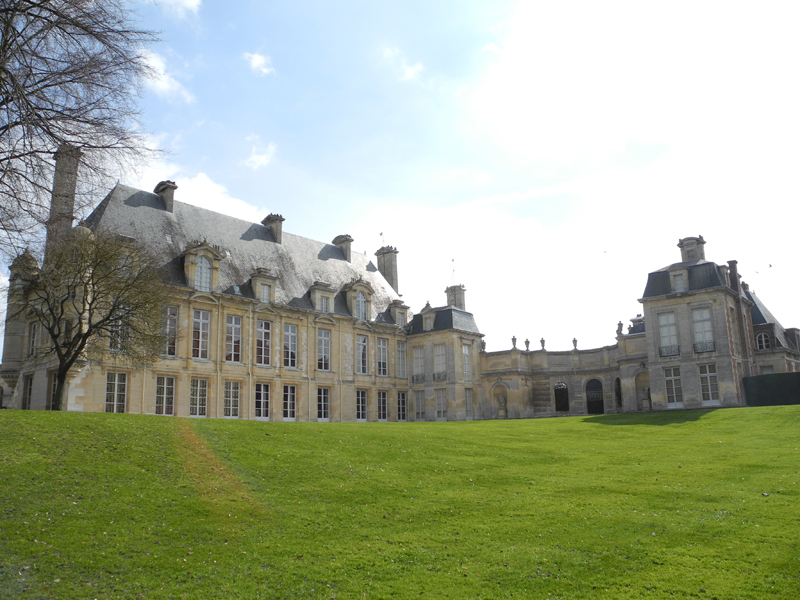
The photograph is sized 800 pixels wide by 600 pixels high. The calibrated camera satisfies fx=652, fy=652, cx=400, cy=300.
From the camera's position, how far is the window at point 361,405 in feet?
113

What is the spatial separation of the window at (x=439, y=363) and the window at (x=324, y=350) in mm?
6624

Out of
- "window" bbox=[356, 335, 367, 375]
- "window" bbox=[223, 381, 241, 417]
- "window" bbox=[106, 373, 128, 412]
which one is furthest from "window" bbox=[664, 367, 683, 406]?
"window" bbox=[106, 373, 128, 412]

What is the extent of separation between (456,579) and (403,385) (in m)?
28.8

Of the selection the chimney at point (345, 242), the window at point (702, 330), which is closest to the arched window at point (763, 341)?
the window at point (702, 330)

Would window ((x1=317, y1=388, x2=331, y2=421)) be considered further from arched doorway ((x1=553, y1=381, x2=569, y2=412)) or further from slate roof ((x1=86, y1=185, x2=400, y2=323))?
arched doorway ((x1=553, y1=381, x2=569, y2=412))

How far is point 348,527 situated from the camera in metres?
10.3

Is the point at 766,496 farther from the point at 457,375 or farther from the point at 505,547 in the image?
the point at 457,375

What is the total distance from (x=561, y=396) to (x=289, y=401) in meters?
15.9

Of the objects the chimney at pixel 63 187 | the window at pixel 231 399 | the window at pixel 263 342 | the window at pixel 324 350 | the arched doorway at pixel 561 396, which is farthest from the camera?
the arched doorway at pixel 561 396

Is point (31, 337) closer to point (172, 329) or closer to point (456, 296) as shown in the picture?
point (172, 329)

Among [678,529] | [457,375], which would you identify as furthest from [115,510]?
[457,375]

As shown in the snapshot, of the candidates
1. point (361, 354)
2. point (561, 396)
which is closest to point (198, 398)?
point (361, 354)

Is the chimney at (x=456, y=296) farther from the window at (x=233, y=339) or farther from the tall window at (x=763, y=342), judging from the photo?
the tall window at (x=763, y=342)

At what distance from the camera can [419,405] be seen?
37.2 m
